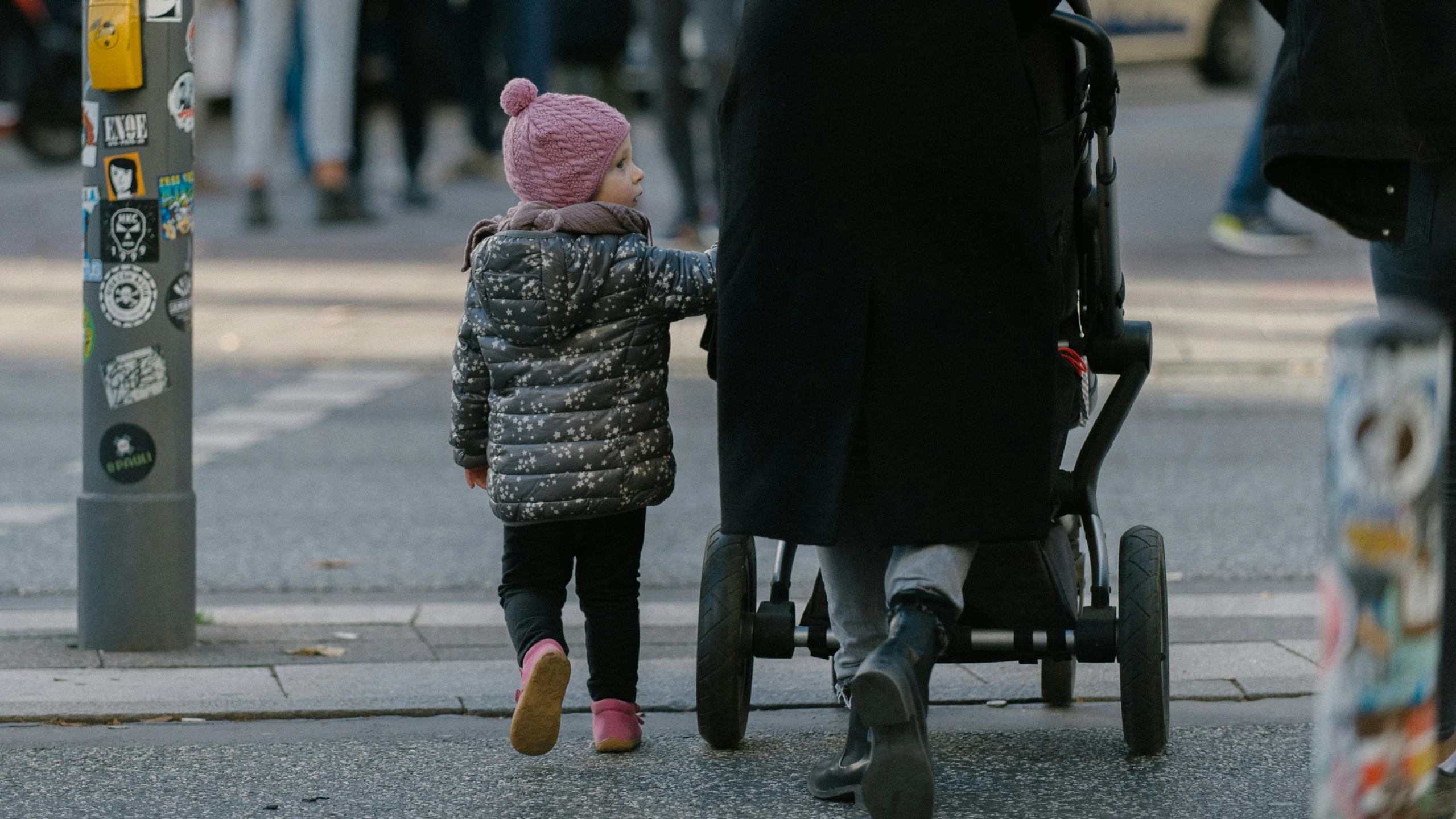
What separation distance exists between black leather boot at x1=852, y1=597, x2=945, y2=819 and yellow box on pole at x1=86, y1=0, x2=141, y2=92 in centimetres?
233

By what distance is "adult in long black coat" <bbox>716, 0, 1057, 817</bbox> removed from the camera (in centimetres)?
324

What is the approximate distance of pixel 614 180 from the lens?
3.81m

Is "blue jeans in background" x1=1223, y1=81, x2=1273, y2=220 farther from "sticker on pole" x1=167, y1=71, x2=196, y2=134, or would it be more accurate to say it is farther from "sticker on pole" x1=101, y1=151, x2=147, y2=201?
"sticker on pole" x1=101, y1=151, x2=147, y2=201

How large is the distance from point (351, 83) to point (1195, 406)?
5.44 meters

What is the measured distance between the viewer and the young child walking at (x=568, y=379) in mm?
3676

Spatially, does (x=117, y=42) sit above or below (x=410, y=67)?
above

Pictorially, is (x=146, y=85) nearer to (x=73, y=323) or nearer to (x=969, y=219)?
(x=969, y=219)

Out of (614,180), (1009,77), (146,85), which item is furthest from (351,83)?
(1009,77)

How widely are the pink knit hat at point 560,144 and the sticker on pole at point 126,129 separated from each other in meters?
1.12

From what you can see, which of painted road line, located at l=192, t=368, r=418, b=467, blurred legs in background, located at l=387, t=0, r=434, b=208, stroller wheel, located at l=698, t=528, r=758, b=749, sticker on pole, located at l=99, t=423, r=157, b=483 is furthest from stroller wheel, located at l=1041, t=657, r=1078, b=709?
blurred legs in background, located at l=387, t=0, r=434, b=208

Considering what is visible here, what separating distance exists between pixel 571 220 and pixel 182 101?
52.4 inches

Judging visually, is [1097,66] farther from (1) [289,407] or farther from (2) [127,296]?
(1) [289,407]

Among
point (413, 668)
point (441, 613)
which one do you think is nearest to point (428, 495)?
point (441, 613)

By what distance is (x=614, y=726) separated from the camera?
3904 mm
